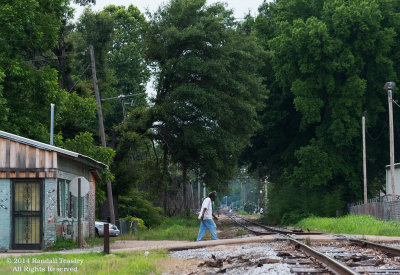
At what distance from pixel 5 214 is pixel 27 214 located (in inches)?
27.9

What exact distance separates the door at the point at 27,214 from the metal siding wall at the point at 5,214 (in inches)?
8.0

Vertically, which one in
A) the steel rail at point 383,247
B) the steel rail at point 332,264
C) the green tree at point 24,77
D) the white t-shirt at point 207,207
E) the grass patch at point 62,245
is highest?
the green tree at point 24,77

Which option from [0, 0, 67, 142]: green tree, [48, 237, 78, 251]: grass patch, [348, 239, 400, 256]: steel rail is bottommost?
[48, 237, 78, 251]: grass patch

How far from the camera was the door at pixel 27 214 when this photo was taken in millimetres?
23141

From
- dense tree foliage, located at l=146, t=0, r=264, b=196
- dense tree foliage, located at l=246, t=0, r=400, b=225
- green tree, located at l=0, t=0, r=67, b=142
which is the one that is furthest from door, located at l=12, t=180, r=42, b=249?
dense tree foliage, located at l=246, t=0, r=400, b=225

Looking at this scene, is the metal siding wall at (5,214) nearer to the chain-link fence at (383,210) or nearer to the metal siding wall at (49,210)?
the metal siding wall at (49,210)

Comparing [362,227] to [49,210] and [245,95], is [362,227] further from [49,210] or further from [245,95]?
[245,95]

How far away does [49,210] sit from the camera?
912 inches

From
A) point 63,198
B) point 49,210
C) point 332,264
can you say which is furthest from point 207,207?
point 332,264

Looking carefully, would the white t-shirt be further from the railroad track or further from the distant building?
the distant building

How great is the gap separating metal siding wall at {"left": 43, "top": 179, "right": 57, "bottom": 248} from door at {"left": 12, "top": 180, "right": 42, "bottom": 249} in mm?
187

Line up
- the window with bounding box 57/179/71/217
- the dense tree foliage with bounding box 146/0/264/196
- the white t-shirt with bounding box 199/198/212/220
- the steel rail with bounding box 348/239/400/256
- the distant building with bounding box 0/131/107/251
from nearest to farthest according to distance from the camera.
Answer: the steel rail with bounding box 348/239/400/256
the white t-shirt with bounding box 199/198/212/220
the distant building with bounding box 0/131/107/251
the window with bounding box 57/179/71/217
the dense tree foliage with bounding box 146/0/264/196

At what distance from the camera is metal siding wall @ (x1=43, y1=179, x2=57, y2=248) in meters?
23.1

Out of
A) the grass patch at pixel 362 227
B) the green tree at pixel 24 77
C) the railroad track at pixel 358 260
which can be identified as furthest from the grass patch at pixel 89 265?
the green tree at pixel 24 77
